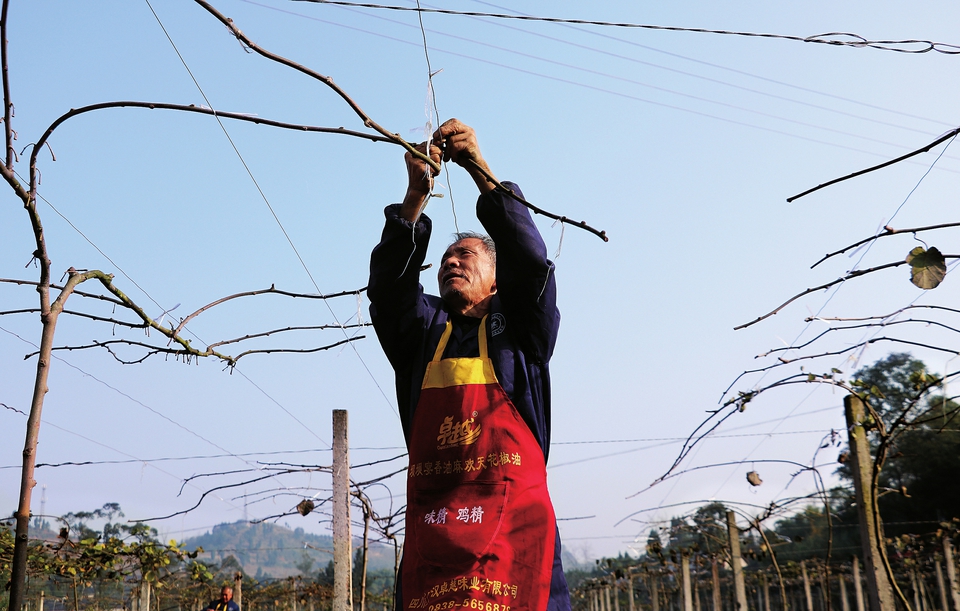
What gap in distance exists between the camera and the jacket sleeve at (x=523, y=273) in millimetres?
2217

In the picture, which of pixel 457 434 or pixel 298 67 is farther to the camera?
pixel 457 434

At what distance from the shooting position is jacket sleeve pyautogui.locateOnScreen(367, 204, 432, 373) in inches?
91.4

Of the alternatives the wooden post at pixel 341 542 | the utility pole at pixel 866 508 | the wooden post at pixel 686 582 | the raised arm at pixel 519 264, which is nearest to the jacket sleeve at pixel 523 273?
the raised arm at pixel 519 264

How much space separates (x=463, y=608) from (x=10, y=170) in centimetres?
174

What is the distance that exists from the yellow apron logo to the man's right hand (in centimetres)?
63

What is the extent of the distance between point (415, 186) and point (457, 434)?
2.42 ft

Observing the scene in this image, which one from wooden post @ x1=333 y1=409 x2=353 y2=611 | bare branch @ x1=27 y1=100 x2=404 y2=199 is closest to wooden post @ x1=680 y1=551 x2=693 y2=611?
wooden post @ x1=333 y1=409 x2=353 y2=611

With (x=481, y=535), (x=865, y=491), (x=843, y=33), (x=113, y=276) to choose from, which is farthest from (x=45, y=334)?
(x=865, y=491)

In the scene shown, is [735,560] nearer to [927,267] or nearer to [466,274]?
[466,274]

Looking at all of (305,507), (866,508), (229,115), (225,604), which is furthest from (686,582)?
(229,115)

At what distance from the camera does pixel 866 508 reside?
3193 mm

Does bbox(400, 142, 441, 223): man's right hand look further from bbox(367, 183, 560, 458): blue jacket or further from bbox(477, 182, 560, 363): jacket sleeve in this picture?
bbox(477, 182, 560, 363): jacket sleeve

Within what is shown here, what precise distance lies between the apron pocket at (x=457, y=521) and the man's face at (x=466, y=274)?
665mm

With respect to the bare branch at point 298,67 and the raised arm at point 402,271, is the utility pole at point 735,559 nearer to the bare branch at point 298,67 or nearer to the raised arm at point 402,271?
the raised arm at point 402,271
